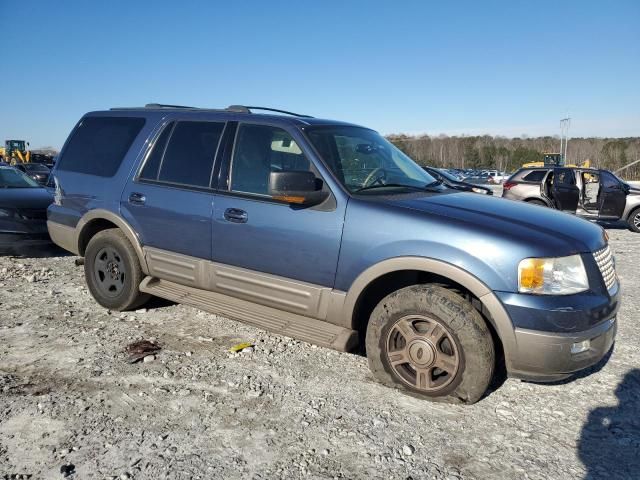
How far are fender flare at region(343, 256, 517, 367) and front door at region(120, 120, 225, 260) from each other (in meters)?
→ 1.49

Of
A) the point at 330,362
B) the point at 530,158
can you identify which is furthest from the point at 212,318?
the point at 530,158

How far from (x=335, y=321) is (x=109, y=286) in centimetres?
260

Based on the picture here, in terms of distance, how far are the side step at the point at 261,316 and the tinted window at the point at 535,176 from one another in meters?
11.4

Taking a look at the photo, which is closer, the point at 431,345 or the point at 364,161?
the point at 431,345

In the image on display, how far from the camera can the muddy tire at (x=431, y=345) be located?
320cm

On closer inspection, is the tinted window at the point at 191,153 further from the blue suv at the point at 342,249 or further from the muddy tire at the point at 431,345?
the muddy tire at the point at 431,345

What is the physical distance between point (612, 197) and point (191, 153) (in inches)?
484

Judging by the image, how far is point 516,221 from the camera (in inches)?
133

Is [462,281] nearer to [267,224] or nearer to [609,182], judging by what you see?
[267,224]

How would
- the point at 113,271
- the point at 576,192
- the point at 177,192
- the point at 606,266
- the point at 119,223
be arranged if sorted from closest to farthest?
the point at 606,266
the point at 177,192
the point at 119,223
the point at 113,271
the point at 576,192

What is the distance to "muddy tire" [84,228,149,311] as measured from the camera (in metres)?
4.77

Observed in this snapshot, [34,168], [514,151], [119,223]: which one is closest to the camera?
[119,223]

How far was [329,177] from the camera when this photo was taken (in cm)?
370

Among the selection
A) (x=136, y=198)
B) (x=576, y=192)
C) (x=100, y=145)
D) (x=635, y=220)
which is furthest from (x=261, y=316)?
(x=635, y=220)
